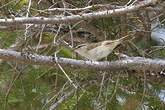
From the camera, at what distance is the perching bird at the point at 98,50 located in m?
0.73

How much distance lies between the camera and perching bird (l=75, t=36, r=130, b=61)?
2.39ft

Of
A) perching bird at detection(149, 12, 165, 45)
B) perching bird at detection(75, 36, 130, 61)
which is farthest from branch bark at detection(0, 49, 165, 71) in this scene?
perching bird at detection(149, 12, 165, 45)

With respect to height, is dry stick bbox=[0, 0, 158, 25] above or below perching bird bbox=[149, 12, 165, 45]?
above

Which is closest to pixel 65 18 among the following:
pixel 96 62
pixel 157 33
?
pixel 96 62

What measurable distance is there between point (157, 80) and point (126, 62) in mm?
157

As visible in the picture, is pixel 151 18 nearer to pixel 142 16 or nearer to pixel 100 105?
pixel 142 16

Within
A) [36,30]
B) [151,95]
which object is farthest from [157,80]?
[36,30]

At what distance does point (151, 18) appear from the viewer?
938mm

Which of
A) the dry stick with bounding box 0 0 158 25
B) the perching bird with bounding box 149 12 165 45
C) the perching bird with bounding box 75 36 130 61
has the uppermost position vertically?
the dry stick with bounding box 0 0 158 25

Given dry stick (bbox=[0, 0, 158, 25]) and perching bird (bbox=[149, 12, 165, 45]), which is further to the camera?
perching bird (bbox=[149, 12, 165, 45])

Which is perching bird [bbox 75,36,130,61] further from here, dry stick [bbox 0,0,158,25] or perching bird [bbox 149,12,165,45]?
perching bird [bbox 149,12,165,45]

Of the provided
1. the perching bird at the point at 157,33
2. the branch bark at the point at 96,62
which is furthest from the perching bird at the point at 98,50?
the perching bird at the point at 157,33

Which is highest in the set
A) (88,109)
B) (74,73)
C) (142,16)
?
(142,16)

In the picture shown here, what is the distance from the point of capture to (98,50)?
0.73 m
